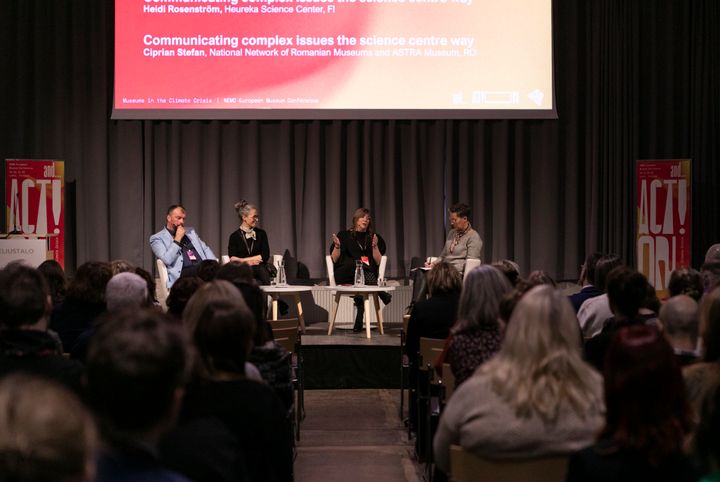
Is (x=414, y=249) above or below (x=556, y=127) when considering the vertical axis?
below

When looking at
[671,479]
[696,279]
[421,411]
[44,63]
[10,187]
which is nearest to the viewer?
[671,479]

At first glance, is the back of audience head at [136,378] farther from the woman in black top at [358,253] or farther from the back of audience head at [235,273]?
the woman in black top at [358,253]

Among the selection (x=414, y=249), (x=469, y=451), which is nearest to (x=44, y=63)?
(x=414, y=249)

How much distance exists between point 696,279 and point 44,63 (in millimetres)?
7655

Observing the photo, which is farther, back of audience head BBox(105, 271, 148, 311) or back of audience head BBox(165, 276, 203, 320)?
back of audience head BBox(165, 276, 203, 320)

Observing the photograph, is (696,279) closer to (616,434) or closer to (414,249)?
(616,434)

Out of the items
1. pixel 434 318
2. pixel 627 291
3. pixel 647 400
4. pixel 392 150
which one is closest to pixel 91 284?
pixel 434 318

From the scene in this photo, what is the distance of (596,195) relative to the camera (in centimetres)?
996

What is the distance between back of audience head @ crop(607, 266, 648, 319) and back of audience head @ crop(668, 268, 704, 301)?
0.76 metres

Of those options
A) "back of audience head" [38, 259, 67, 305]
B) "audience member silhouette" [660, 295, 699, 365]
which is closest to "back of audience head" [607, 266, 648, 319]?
"audience member silhouette" [660, 295, 699, 365]

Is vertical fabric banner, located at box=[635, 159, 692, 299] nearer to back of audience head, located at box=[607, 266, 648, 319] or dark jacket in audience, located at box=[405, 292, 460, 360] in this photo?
dark jacket in audience, located at box=[405, 292, 460, 360]

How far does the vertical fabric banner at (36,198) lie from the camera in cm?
909

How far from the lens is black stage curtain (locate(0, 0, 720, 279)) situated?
984 centimetres

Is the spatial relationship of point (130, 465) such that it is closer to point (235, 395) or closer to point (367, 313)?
point (235, 395)
